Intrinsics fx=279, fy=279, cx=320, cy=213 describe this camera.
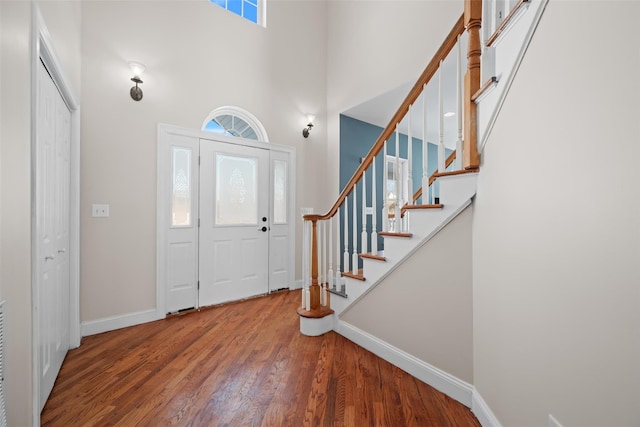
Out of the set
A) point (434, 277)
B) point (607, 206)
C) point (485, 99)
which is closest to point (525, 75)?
point (485, 99)

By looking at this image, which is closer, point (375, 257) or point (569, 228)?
point (569, 228)

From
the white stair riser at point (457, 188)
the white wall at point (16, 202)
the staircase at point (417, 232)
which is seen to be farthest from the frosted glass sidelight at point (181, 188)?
the white stair riser at point (457, 188)

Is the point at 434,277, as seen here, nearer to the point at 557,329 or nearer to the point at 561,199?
the point at 557,329

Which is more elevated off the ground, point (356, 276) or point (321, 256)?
point (321, 256)

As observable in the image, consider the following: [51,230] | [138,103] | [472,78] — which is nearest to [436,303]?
[472,78]

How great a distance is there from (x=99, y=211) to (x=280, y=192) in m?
1.93

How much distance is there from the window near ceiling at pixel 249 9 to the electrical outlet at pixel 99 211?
271cm

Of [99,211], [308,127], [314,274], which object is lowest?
[314,274]

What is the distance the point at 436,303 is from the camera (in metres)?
1.65

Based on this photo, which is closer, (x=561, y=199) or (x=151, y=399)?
(x=561, y=199)

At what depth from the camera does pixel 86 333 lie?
239cm

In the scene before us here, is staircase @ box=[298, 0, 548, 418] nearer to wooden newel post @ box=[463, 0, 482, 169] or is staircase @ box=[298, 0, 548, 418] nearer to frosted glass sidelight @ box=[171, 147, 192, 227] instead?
wooden newel post @ box=[463, 0, 482, 169]

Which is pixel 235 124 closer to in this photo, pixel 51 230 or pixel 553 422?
pixel 51 230

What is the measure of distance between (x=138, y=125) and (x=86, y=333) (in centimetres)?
191
